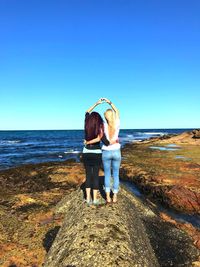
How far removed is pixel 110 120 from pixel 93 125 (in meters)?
0.49

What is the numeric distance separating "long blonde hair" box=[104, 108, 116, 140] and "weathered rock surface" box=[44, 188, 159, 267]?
2.04 metres

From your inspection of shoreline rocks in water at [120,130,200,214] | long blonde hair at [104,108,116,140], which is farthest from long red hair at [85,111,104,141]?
shoreline rocks in water at [120,130,200,214]

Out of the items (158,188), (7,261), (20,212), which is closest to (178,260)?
(7,261)

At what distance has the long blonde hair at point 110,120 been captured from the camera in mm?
7230

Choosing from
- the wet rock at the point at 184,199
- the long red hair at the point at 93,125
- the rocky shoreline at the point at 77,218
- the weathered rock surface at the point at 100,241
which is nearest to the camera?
the weathered rock surface at the point at 100,241

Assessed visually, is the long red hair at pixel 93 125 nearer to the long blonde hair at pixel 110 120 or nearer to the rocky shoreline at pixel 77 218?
the long blonde hair at pixel 110 120

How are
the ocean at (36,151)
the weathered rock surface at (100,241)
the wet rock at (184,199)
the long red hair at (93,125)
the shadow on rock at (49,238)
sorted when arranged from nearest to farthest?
the weathered rock surface at (100,241)
the long red hair at (93,125)
the shadow on rock at (49,238)
the wet rock at (184,199)
the ocean at (36,151)

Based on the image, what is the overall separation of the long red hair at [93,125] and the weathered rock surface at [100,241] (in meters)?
1.99

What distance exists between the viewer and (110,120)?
727 cm

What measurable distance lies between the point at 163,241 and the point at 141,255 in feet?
8.37

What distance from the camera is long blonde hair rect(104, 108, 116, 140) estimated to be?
7.23 metres

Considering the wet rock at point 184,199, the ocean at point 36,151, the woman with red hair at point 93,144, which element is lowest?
the ocean at point 36,151

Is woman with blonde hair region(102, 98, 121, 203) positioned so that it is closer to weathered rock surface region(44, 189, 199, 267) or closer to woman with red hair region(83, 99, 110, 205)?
woman with red hair region(83, 99, 110, 205)

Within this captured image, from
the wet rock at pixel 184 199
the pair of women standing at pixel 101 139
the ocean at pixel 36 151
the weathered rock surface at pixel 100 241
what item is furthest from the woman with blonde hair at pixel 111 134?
the ocean at pixel 36 151
